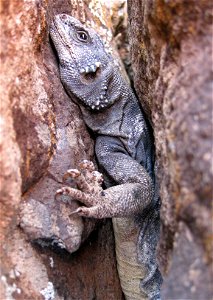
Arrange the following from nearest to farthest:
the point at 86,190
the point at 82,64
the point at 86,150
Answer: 1. the point at 86,190
2. the point at 86,150
3. the point at 82,64

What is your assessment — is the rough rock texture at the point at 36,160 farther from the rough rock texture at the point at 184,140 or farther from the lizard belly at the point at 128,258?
the rough rock texture at the point at 184,140

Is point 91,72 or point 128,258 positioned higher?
point 91,72

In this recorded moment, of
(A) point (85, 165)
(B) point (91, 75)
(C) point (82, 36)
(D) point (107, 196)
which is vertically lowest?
(D) point (107, 196)

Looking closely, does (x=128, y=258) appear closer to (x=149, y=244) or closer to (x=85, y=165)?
(x=149, y=244)

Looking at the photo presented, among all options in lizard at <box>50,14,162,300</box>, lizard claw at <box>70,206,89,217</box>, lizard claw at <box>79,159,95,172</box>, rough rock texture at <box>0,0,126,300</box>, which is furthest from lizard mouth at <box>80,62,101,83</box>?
lizard claw at <box>70,206,89,217</box>

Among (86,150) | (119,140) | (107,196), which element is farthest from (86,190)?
(119,140)

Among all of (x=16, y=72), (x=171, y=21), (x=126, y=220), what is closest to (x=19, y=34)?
(x=16, y=72)

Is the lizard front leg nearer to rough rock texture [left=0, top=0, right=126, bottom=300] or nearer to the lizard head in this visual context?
rough rock texture [left=0, top=0, right=126, bottom=300]

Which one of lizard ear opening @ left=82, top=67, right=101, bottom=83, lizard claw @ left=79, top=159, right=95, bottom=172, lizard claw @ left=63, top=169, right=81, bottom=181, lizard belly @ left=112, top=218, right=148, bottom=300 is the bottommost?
lizard belly @ left=112, top=218, right=148, bottom=300
